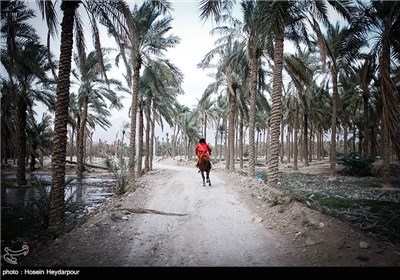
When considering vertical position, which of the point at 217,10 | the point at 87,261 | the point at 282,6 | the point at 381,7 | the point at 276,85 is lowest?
the point at 87,261

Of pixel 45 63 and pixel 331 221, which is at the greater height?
pixel 45 63

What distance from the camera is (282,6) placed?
7.84 metres

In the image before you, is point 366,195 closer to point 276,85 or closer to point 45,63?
point 276,85

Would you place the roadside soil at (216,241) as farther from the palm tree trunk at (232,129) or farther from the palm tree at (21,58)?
the palm tree trunk at (232,129)

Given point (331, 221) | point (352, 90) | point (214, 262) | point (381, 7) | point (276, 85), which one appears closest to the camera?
point (214, 262)

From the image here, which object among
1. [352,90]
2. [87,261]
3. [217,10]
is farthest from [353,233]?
[352,90]

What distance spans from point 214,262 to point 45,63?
55.9ft

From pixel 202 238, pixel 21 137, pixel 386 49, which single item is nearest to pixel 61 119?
pixel 202 238

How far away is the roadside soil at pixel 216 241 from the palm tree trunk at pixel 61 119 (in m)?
1.30

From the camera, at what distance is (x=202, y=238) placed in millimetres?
5281

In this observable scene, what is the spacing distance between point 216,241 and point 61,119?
5.41 metres

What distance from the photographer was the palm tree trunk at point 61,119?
7.09 m

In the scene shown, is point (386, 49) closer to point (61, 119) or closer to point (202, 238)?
point (202, 238)

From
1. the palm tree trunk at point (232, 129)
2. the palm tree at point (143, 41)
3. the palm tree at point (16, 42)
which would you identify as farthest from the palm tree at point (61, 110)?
the palm tree trunk at point (232, 129)
